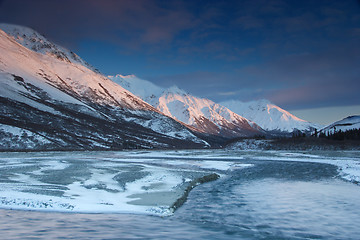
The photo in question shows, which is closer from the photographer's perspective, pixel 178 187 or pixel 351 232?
pixel 351 232

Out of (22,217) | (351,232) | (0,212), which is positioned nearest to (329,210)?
(351,232)

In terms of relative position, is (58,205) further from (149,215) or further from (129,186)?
(129,186)

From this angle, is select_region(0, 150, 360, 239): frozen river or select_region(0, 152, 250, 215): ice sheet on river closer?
select_region(0, 150, 360, 239): frozen river

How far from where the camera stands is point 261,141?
155 m

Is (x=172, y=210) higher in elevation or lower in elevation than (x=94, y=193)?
lower

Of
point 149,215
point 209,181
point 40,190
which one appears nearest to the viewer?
point 149,215

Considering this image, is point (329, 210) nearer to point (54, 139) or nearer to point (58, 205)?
point (58, 205)

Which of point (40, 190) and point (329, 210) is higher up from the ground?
point (40, 190)

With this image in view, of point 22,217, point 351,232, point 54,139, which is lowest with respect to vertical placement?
point 351,232

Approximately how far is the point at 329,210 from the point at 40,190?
927 inches

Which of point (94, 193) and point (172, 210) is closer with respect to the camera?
point (172, 210)

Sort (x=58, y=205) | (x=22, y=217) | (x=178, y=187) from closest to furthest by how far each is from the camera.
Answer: (x=22, y=217) → (x=58, y=205) → (x=178, y=187)

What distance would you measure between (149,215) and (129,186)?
460 inches

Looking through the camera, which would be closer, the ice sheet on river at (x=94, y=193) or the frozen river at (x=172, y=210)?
the frozen river at (x=172, y=210)
